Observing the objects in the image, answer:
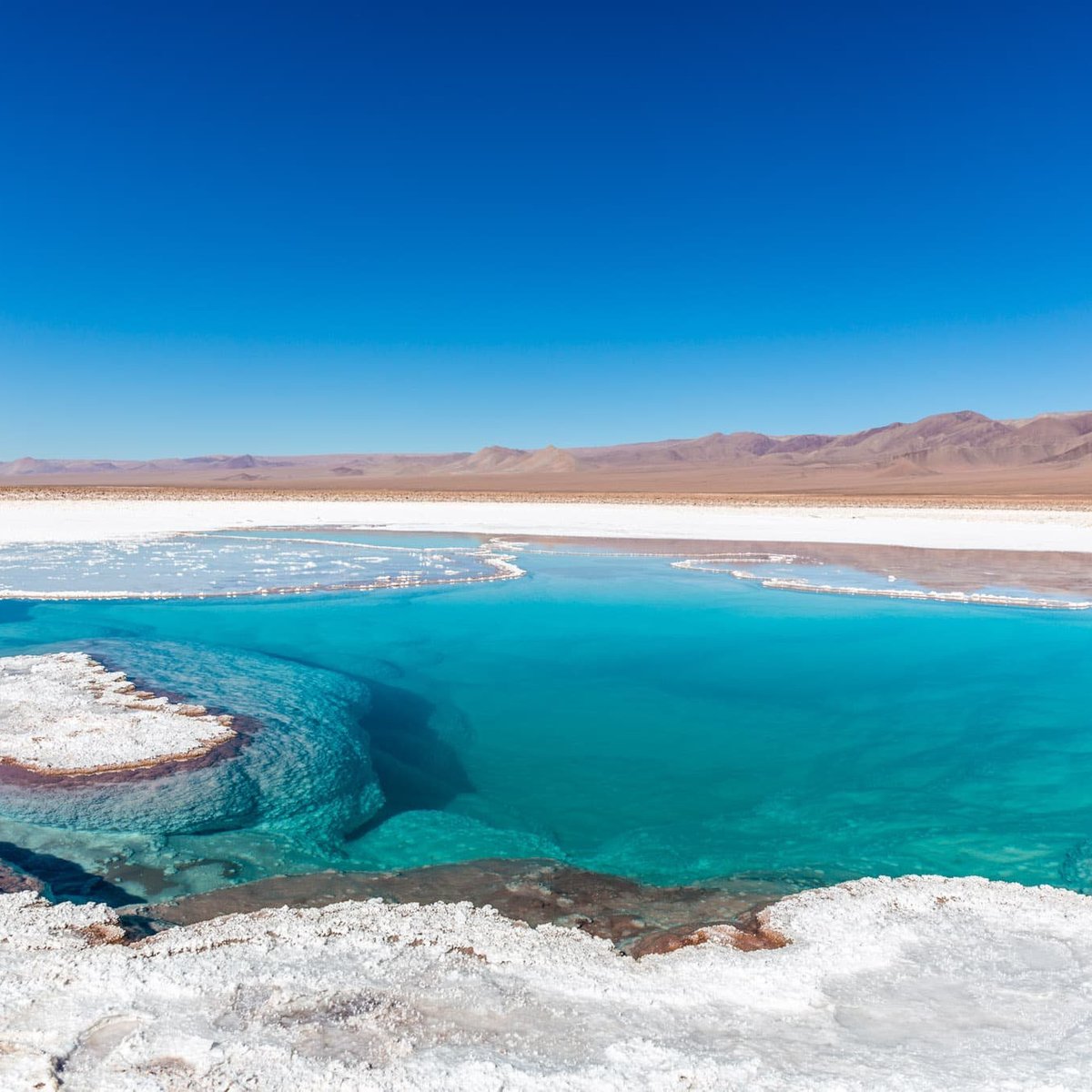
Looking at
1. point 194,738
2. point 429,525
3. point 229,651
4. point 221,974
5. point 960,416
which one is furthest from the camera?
point 960,416

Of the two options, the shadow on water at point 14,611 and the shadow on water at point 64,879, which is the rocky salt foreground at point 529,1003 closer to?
the shadow on water at point 64,879

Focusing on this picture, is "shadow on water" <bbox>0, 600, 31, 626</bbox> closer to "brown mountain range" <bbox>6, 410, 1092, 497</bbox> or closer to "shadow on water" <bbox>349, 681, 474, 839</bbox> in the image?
"shadow on water" <bbox>349, 681, 474, 839</bbox>

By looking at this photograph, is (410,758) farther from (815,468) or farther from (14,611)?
(815,468)

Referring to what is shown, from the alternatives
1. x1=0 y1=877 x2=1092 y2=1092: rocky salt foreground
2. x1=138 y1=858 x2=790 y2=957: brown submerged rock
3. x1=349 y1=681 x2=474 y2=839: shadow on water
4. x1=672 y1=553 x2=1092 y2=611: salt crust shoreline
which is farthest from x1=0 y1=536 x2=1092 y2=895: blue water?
x1=0 y1=877 x2=1092 y2=1092: rocky salt foreground

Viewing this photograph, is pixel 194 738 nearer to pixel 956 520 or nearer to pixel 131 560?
pixel 131 560

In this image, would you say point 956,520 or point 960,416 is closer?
point 956,520

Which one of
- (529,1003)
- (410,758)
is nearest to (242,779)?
(410,758)

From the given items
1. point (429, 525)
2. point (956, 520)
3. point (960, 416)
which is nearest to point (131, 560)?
point (429, 525)

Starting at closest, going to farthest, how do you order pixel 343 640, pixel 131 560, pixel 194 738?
pixel 194 738 < pixel 343 640 < pixel 131 560

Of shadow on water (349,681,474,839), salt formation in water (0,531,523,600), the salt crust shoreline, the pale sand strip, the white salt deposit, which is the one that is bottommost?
shadow on water (349,681,474,839)
